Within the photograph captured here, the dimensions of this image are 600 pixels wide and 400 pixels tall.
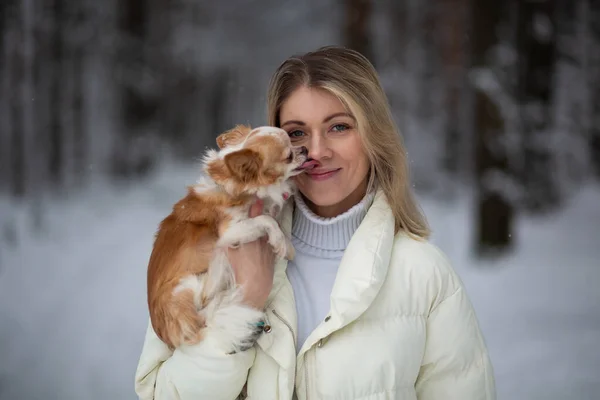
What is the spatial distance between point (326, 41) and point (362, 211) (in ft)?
27.7

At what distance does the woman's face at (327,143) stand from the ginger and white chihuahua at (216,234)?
7cm

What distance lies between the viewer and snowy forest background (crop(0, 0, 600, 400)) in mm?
6527

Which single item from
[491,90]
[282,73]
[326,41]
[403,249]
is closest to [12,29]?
[326,41]

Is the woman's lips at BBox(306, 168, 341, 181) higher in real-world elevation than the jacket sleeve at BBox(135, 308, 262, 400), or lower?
higher

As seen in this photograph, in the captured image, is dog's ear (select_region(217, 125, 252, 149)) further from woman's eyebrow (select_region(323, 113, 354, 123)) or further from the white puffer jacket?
the white puffer jacket

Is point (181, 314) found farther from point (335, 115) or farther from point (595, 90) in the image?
point (595, 90)

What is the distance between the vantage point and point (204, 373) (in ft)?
6.40

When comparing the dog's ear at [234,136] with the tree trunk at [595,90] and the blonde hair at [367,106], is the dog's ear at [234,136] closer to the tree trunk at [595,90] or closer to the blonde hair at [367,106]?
the blonde hair at [367,106]

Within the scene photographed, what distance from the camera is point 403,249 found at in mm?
2193

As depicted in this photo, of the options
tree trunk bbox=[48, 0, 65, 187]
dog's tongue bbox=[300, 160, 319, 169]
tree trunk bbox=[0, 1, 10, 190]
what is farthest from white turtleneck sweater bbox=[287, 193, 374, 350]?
tree trunk bbox=[48, 0, 65, 187]

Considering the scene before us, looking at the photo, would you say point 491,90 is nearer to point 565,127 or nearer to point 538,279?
point 565,127

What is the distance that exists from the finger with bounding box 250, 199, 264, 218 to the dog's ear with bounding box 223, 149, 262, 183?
110mm

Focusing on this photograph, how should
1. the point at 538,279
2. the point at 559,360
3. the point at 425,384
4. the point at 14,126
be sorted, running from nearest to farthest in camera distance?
the point at 425,384 → the point at 559,360 → the point at 538,279 → the point at 14,126

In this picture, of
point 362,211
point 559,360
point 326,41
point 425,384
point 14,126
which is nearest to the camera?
point 425,384
